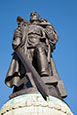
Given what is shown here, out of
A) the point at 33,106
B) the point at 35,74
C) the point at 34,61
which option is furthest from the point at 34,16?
the point at 33,106

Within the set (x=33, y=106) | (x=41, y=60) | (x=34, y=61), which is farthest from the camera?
(x=34, y=61)

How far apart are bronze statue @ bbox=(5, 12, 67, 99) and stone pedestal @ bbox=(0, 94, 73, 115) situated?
0.22m

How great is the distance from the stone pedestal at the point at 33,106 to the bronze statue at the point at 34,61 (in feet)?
0.71

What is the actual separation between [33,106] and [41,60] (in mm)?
1785

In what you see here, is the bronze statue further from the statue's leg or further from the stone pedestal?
the stone pedestal

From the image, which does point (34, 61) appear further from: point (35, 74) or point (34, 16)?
point (34, 16)

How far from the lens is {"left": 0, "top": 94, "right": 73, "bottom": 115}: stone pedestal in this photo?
Result: 17.1 ft

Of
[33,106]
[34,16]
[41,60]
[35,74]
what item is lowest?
[33,106]

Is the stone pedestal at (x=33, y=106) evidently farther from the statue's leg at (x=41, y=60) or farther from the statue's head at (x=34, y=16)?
the statue's head at (x=34, y=16)

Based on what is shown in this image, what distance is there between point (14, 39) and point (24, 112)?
321 cm

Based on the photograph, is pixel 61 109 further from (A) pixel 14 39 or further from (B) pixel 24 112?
(A) pixel 14 39

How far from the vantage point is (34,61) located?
719 cm

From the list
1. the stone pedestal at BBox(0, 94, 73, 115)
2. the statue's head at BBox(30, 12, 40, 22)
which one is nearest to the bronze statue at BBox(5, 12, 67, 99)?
the statue's head at BBox(30, 12, 40, 22)

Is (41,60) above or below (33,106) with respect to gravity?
above
